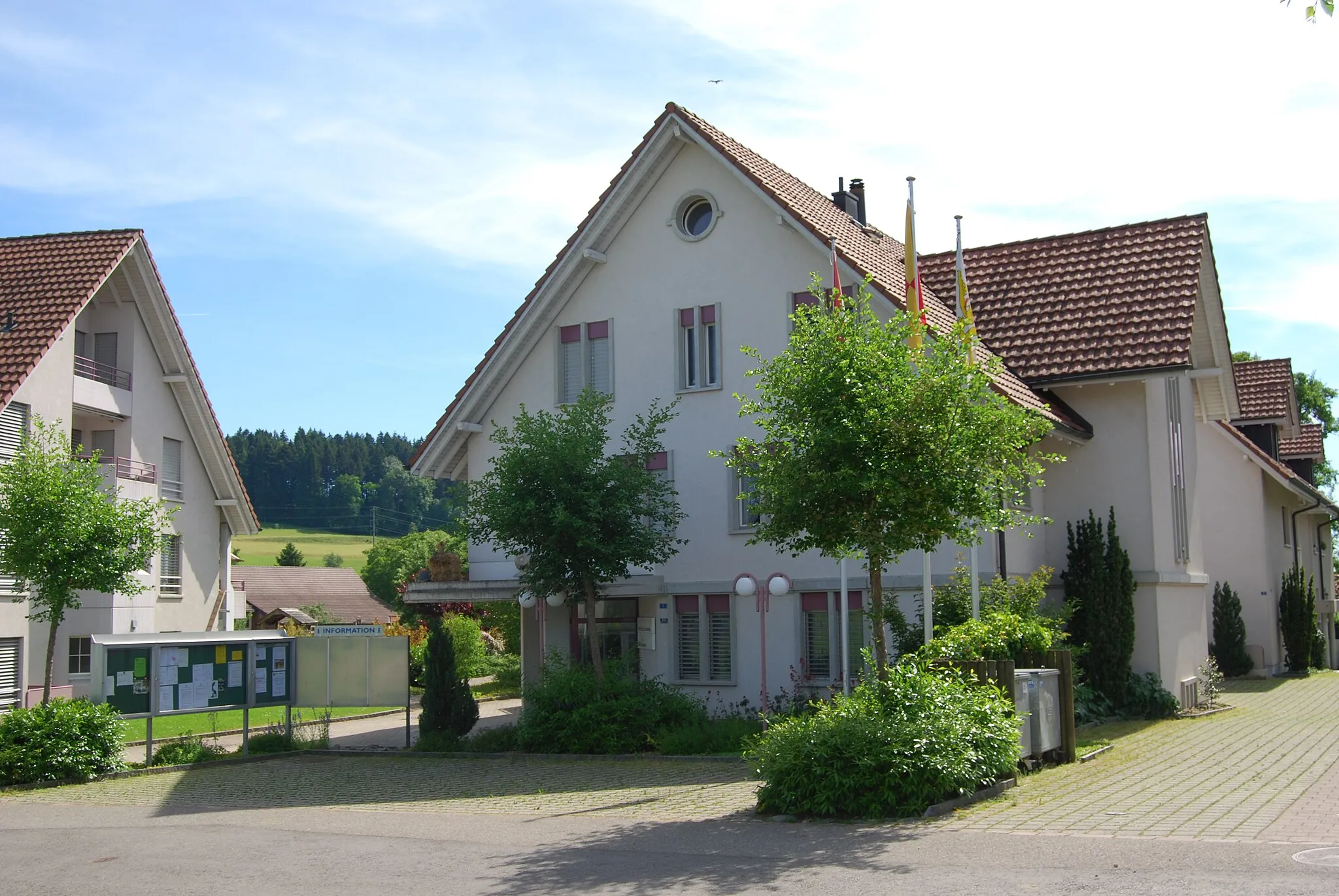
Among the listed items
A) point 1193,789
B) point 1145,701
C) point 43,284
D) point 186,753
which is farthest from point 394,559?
point 1193,789

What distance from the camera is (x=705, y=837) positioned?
11.5 metres

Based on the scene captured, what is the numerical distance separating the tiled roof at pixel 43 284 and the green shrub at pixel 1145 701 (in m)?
22.6

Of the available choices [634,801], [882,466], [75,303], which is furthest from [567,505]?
[75,303]

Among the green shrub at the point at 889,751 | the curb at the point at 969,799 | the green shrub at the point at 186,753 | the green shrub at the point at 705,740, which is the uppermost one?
the green shrub at the point at 889,751

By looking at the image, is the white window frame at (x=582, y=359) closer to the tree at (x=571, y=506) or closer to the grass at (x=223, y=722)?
the tree at (x=571, y=506)

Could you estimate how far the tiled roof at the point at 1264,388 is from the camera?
36.2 m

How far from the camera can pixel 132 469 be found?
111 feet

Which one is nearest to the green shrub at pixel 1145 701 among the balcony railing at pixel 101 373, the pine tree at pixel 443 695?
the pine tree at pixel 443 695

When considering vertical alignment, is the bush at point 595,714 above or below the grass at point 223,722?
above

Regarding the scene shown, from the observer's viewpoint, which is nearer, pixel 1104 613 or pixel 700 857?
pixel 700 857

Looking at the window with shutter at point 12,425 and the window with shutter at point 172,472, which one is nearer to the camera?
the window with shutter at point 12,425

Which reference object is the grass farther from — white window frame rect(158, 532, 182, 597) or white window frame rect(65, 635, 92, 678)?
white window frame rect(158, 532, 182, 597)

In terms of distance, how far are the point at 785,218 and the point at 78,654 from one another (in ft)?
68.0

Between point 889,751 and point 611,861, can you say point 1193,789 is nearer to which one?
point 889,751
